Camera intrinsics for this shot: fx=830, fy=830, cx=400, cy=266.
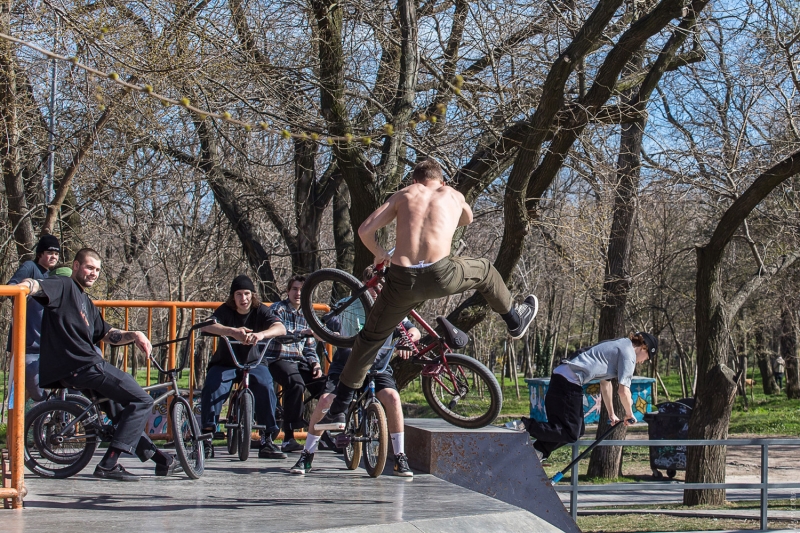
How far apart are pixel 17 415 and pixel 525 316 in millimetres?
3983

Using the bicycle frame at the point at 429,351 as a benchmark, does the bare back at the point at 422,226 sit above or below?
above

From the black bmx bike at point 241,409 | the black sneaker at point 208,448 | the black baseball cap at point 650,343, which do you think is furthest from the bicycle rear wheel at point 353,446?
the black baseball cap at point 650,343

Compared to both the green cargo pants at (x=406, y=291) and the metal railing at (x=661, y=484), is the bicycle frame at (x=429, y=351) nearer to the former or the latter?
the green cargo pants at (x=406, y=291)

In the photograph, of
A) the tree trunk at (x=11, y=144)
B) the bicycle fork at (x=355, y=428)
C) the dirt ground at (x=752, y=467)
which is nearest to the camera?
the bicycle fork at (x=355, y=428)

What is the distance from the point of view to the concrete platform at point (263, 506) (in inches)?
176

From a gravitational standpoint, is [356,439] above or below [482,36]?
below

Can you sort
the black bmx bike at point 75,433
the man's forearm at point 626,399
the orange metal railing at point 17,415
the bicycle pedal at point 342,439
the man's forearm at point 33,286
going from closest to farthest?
the orange metal railing at point 17,415 < the man's forearm at point 33,286 < the black bmx bike at point 75,433 < the bicycle pedal at point 342,439 < the man's forearm at point 626,399

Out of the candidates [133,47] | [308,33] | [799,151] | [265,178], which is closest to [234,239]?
[265,178]

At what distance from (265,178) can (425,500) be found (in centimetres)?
922

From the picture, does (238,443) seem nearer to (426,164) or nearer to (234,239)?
(426,164)

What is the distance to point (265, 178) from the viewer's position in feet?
45.2

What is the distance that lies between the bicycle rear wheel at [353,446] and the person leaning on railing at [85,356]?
61.2 inches

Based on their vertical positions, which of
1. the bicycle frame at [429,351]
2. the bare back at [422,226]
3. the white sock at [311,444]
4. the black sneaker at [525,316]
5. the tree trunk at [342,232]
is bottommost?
the white sock at [311,444]

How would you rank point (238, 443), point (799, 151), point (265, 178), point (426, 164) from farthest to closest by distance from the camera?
point (265, 178) < point (799, 151) < point (238, 443) < point (426, 164)
